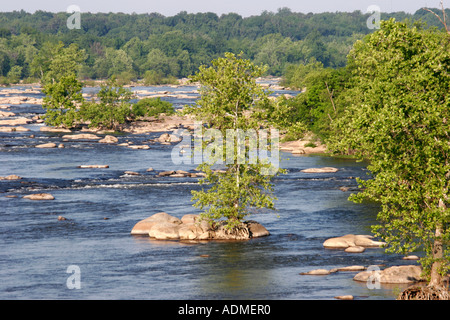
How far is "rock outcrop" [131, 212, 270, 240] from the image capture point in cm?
4928

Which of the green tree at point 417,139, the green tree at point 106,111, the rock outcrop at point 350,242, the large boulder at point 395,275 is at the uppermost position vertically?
the green tree at point 417,139

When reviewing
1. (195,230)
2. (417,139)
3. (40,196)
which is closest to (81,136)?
(40,196)

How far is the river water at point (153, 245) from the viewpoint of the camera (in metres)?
37.2

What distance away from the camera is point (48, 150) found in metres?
96.2

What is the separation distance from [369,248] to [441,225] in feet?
48.9

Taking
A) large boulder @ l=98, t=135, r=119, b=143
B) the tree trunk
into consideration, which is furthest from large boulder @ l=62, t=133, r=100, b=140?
the tree trunk

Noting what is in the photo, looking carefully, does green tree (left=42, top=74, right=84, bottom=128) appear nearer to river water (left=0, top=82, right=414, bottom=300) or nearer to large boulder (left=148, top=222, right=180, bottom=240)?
river water (left=0, top=82, right=414, bottom=300)

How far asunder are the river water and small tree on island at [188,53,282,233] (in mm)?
Answer: 2924

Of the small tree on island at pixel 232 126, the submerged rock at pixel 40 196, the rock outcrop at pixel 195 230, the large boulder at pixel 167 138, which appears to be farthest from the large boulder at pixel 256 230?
the large boulder at pixel 167 138

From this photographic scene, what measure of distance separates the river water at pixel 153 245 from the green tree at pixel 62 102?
38.0 meters

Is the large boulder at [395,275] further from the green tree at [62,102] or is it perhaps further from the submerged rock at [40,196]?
the green tree at [62,102]

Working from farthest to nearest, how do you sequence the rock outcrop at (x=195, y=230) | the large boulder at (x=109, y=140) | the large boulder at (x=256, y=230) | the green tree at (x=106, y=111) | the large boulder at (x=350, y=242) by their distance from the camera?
the green tree at (x=106, y=111) → the large boulder at (x=109, y=140) → the large boulder at (x=256, y=230) → the rock outcrop at (x=195, y=230) → the large boulder at (x=350, y=242)

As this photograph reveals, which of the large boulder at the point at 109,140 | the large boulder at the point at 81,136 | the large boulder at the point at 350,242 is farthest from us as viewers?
the large boulder at the point at 81,136
